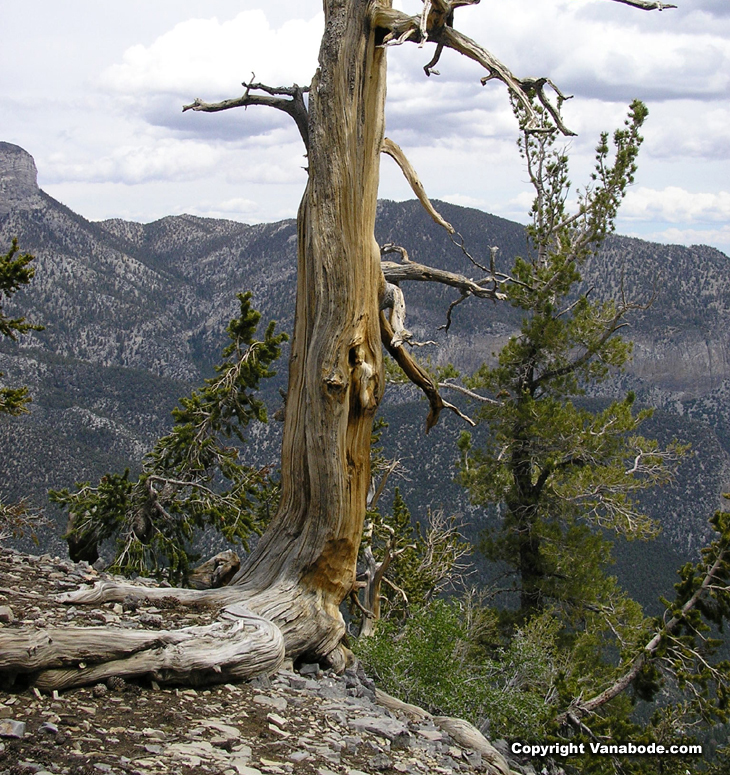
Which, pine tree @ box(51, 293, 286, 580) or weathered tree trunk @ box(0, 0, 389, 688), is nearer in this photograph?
weathered tree trunk @ box(0, 0, 389, 688)

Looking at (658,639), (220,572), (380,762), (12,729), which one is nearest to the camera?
(12,729)

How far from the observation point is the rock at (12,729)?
4.48 meters

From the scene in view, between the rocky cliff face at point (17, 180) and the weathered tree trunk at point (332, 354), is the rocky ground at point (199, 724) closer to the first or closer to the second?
the weathered tree trunk at point (332, 354)

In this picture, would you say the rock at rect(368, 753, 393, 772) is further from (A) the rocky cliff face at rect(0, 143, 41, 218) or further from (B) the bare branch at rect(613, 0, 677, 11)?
(A) the rocky cliff face at rect(0, 143, 41, 218)

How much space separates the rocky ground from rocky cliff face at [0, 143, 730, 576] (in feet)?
226

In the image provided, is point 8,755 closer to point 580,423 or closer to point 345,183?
point 345,183

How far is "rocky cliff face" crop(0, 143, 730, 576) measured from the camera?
90.9 m

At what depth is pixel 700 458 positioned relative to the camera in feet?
331

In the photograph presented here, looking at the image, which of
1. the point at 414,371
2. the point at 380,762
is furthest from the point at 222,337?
the point at 380,762

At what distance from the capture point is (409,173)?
877 centimetres

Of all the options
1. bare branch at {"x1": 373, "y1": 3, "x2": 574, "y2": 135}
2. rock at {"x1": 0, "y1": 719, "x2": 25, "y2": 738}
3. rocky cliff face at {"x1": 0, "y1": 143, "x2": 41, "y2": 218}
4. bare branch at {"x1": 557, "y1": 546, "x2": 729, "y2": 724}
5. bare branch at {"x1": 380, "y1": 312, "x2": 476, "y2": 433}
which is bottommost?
bare branch at {"x1": 557, "y1": 546, "x2": 729, "y2": 724}

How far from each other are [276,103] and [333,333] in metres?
2.61

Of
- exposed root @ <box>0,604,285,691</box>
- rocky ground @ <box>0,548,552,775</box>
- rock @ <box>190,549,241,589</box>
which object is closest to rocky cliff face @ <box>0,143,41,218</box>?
rock @ <box>190,549,241,589</box>

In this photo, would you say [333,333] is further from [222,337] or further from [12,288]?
[222,337]
